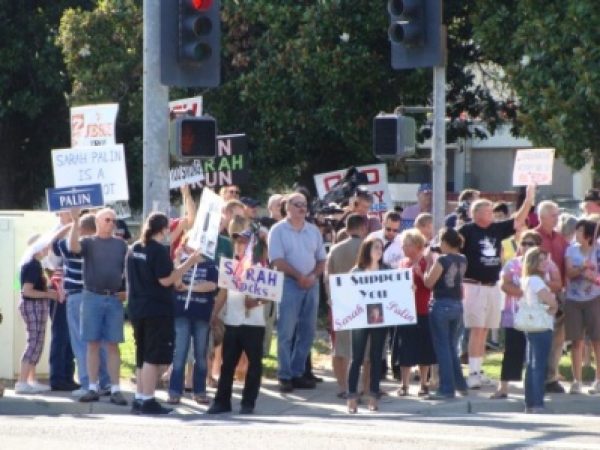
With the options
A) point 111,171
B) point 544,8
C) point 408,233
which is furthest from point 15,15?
point 408,233

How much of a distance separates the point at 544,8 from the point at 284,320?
29.8ft

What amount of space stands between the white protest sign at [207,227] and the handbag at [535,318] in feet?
9.79

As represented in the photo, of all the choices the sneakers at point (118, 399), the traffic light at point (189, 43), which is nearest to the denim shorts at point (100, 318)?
the sneakers at point (118, 399)

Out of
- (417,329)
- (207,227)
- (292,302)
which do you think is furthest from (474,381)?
(207,227)

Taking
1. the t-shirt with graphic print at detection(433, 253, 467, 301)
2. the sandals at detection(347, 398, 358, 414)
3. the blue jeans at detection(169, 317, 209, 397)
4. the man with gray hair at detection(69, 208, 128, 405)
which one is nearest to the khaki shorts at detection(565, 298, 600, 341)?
the t-shirt with graphic print at detection(433, 253, 467, 301)

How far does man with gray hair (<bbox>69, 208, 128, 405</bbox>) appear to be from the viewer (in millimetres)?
14648

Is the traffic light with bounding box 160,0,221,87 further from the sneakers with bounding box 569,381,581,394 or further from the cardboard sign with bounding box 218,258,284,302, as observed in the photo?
the sneakers with bounding box 569,381,581,394

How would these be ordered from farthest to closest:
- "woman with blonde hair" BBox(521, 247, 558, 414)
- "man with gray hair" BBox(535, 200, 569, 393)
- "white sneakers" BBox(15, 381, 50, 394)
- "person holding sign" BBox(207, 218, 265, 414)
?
"man with gray hair" BBox(535, 200, 569, 393) < "white sneakers" BBox(15, 381, 50, 394) < "woman with blonde hair" BBox(521, 247, 558, 414) < "person holding sign" BBox(207, 218, 265, 414)

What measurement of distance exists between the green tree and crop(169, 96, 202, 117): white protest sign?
21.9 ft

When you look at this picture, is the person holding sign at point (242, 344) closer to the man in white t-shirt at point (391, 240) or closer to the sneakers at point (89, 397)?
the sneakers at point (89, 397)

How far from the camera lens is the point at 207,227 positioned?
44.5 feet

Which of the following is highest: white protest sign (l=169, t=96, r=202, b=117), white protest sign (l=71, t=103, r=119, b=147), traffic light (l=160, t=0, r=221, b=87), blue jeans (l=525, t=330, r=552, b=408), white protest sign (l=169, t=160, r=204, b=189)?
traffic light (l=160, t=0, r=221, b=87)

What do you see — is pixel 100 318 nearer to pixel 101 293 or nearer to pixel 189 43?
pixel 101 293

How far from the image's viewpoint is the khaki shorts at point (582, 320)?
15.7 metres
